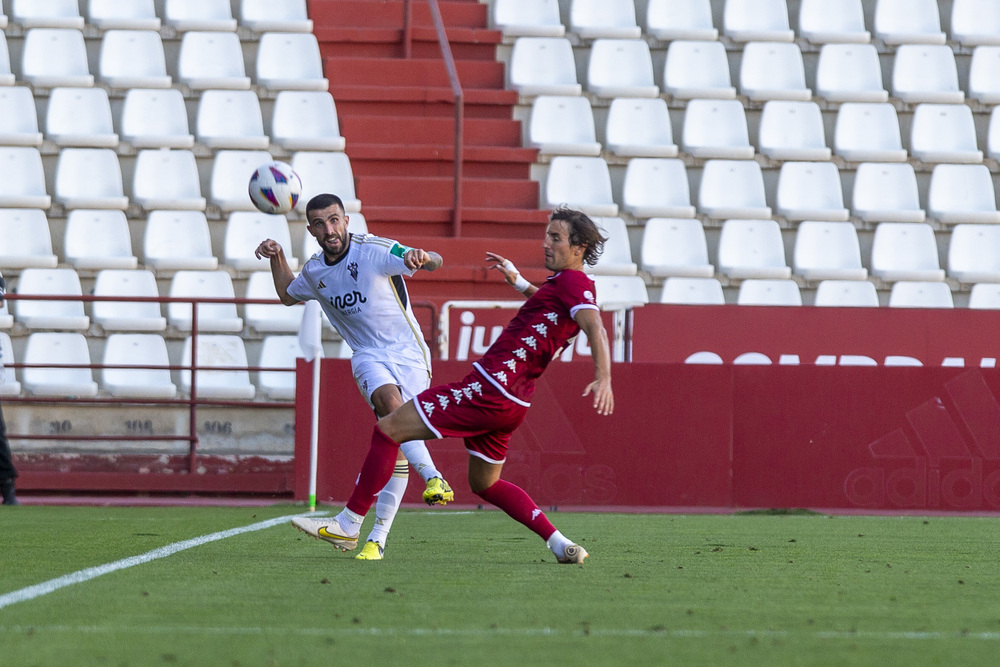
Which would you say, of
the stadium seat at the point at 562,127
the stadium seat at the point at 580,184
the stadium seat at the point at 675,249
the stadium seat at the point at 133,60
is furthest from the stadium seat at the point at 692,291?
the stadium seat at the point at 133,60

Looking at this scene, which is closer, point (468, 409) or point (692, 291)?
point (468, 409)

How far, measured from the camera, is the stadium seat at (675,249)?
13516mm

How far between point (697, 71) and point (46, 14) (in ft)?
24.6

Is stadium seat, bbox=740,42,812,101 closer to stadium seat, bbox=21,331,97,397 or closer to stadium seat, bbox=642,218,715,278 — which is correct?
stadium seat, bbox=642,218,715,278

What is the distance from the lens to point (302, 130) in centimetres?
1423

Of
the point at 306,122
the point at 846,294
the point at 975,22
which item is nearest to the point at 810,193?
the point at 846,294

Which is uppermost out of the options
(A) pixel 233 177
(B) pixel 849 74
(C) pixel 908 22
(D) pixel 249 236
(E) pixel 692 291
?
(C) pixel 908 22

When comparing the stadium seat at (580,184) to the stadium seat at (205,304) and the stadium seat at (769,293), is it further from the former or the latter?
the stadium seat at (205,304)

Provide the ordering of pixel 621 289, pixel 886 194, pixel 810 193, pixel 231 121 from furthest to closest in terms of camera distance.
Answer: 1. pixel 886 194
2. pixel 810 193
3. pixel 231 121
4. pixel 621 289

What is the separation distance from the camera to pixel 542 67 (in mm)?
15117

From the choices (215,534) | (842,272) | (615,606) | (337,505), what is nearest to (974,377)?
(842,272)

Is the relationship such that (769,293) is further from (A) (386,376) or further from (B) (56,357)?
(A) (386,376)

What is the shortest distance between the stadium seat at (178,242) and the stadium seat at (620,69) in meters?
4.75

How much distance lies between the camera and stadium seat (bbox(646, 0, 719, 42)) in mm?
15484
